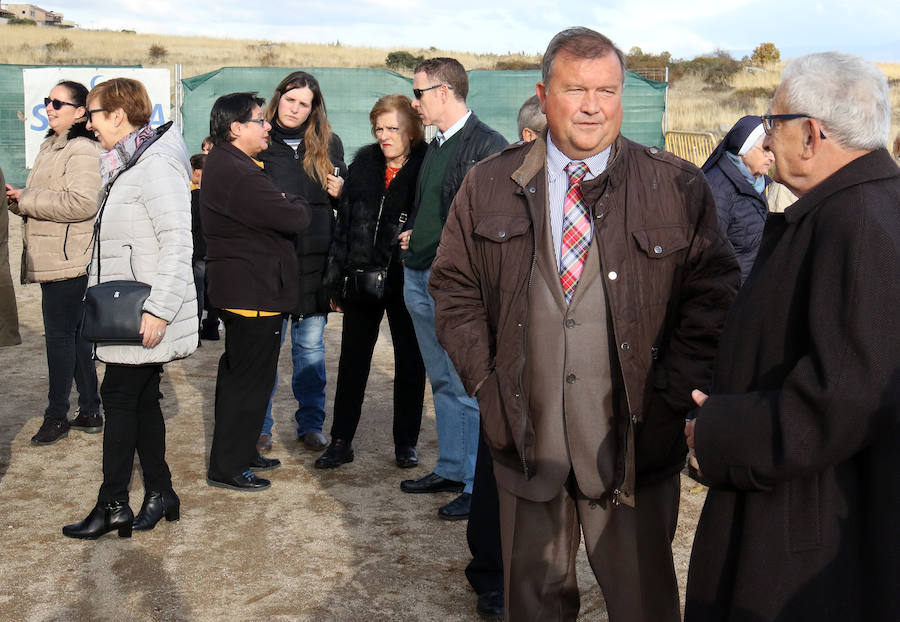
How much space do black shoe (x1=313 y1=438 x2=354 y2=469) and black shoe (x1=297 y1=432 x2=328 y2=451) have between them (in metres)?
0.26

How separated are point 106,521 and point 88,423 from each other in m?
1.79

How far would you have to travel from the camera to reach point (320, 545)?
450 centimetres

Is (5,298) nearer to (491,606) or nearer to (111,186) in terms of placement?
(111,186)

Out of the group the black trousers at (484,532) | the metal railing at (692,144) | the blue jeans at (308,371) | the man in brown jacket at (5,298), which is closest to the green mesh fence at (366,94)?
the metal railing at (692,144)

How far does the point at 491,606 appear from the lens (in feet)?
12.4

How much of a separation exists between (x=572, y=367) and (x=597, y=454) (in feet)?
0.89

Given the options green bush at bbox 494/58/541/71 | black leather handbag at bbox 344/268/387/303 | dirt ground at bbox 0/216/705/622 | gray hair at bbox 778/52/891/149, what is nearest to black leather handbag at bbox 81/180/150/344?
dirt ground at bbox 0/216/705/622

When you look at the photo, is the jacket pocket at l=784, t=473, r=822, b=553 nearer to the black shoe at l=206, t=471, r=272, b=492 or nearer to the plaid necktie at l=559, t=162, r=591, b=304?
the plaid necktie at l=559, t=162, r=591, b=304

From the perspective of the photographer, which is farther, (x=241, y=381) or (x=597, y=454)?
(x=241, y=381)

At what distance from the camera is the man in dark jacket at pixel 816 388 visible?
1982mm

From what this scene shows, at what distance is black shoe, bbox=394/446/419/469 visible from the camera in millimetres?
5641

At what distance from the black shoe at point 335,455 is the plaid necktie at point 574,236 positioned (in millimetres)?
3035

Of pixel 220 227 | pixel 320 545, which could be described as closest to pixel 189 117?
pixel 220 227

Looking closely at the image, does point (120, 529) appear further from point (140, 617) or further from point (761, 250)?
point (761, 250)
